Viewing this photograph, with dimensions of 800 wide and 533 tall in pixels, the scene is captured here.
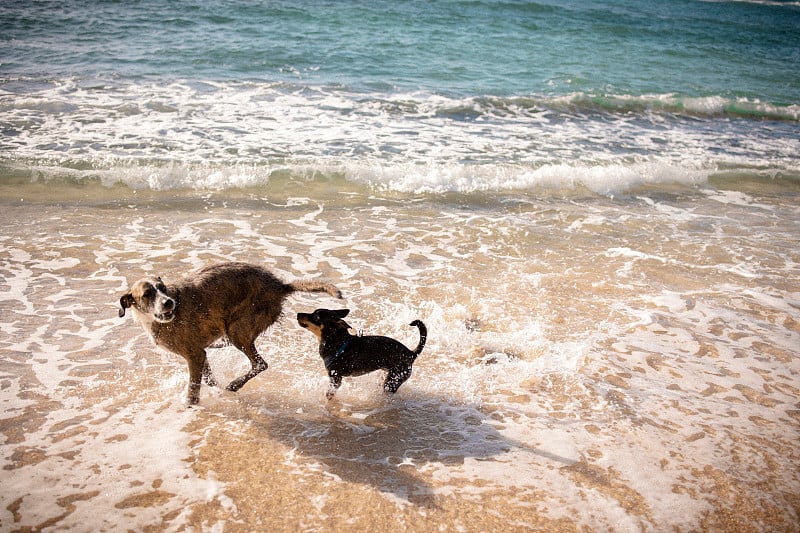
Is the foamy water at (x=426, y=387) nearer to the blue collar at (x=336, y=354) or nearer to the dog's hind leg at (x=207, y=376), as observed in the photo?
the dog's hind leg at (x=207, y=376)

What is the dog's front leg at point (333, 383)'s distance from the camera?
487 centimetres

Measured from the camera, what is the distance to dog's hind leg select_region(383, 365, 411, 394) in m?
4.95

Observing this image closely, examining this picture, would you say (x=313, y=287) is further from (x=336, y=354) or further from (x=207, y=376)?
(x=207, y=376)

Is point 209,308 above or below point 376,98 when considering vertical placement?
below

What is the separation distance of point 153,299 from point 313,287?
125 cm

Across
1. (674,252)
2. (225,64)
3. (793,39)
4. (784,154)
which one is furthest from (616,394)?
(793,39)

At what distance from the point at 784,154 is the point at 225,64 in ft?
46.4

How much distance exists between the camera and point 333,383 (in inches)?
193

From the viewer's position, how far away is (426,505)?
3.85 meters

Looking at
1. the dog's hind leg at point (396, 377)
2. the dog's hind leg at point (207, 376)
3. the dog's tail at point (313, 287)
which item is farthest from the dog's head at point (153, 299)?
the dog's hind leg at point (396, 377)

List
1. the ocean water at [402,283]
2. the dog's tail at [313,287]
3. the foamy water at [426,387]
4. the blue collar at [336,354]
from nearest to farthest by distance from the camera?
1. the foamy water at [426,387]
2. the ocean water at [402,283]
3. the blue collar at [336,354]
4. the dog's tail at [313,287]

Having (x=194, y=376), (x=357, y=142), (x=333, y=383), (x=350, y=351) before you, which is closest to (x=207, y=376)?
(x=194, y=376)

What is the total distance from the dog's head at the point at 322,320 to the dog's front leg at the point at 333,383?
36 centimetres

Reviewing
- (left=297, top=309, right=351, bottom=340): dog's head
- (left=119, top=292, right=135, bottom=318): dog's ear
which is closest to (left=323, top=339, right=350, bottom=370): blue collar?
(left=297, top=309, right=351, bottom=340): dog's head
